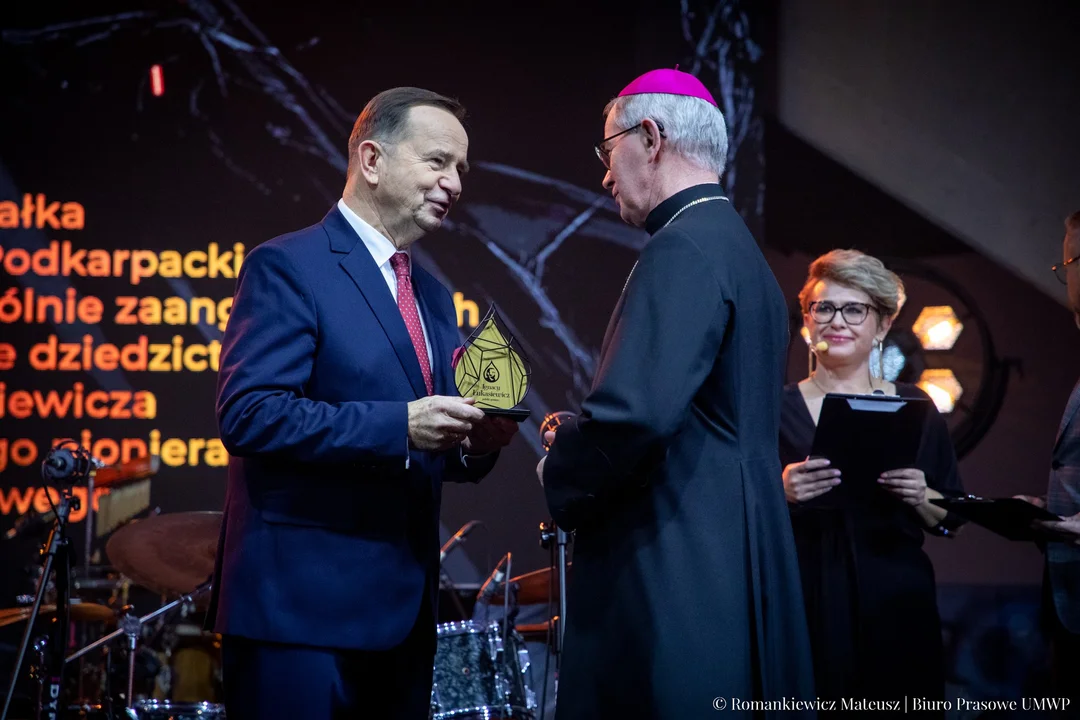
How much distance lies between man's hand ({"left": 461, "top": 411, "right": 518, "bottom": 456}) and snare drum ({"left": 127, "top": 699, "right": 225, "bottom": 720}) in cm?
181

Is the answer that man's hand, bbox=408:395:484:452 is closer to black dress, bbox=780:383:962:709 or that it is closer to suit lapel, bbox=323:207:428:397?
suit lapel, bbox=323:207:428:397

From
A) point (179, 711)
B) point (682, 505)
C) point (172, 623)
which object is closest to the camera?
point (682, 505)

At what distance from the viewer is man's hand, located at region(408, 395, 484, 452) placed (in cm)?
200

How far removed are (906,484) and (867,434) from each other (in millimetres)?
289

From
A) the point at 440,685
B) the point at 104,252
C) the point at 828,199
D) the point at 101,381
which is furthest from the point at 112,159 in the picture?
the point at 828,199

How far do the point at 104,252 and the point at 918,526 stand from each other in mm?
3952

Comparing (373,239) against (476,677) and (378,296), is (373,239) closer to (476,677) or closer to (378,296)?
(378,296)

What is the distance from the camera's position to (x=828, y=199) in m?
5.04

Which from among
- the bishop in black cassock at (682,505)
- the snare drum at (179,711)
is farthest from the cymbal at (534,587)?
the bishop in black cassock at (682,505)

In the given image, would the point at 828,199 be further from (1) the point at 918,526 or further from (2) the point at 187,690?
(2) the point at 187,690

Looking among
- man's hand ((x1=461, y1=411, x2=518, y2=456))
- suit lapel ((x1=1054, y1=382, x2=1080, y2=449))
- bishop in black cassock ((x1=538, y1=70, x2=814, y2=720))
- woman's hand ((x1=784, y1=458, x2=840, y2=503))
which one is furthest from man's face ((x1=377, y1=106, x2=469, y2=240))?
suit lapel ((x1=1054, y1=382, x2=1080, y2=449))

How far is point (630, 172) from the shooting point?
2.16 m

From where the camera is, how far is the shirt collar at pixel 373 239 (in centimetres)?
231

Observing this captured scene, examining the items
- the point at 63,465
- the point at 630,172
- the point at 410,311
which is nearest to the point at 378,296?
the point at 410,311
